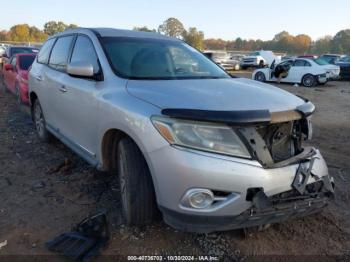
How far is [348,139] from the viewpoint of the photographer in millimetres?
6609

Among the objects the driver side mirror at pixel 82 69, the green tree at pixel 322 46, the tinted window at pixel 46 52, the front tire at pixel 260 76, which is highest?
the green tree at pixel 322 46

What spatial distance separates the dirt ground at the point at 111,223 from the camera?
2943 millimetres

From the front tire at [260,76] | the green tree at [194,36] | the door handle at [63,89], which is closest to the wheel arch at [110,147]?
the door handle at [63,89]

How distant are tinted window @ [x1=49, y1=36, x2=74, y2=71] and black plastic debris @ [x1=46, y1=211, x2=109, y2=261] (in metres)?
2.19

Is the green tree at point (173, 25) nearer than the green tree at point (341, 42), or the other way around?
the green tree at point (173, 25)

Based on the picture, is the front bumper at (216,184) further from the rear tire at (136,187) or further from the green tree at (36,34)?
the green tree at (36,34)

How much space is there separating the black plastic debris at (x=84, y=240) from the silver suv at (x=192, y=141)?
24 centimetres

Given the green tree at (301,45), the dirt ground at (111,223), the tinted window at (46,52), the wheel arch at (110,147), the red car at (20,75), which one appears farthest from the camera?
the green tree at (301,45)

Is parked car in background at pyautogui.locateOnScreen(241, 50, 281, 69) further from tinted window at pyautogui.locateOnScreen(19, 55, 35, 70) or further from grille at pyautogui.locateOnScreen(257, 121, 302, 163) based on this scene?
grille at pyautogui.locateOnScreen(257, 121, 302, 163)

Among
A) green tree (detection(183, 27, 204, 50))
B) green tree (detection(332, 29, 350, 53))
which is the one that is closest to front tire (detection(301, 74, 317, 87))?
green tree (detection(183, 27, 204, 50))

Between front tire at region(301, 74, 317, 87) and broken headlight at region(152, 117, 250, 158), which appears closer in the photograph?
broken headlight at region(152, 117, 250, 158)

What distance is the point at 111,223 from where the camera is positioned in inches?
131

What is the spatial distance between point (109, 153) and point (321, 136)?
474 centimetres

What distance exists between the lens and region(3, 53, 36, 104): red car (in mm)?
8023
